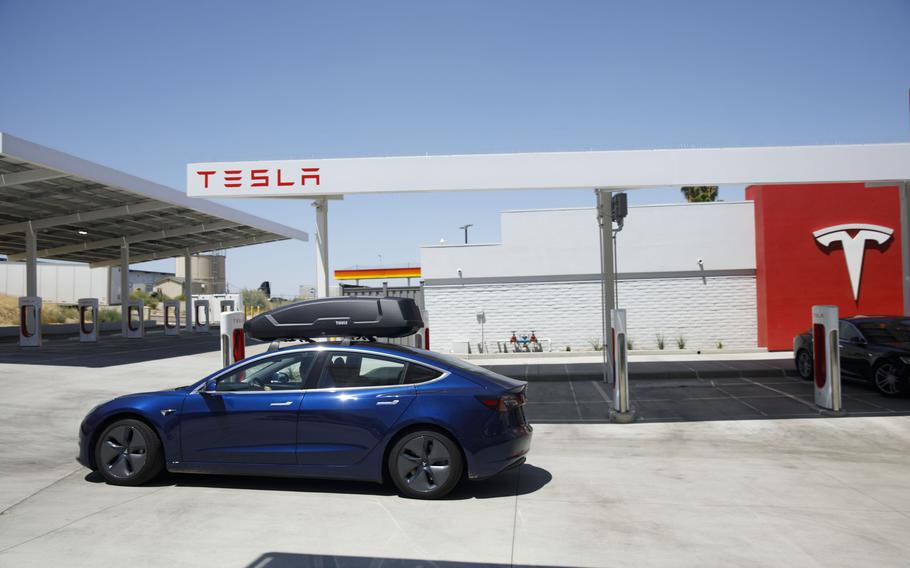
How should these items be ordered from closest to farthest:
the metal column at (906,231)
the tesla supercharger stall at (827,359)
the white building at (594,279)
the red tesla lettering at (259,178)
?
the tesla supercharger stall at (827,359) → the red tesla lettering at (259,178) → the metal column at (906,231) → the white building at (594,279)

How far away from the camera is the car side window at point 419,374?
646 centimetres

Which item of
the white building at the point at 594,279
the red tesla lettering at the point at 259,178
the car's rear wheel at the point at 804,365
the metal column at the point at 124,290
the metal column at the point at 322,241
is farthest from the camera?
the metal column at the point at 124,290

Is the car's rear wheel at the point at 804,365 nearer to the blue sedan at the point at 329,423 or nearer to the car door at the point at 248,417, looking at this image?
the blue sedan at the point at 329,423

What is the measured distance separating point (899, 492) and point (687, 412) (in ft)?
15.4

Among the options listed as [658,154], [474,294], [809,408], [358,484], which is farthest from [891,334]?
[474,294]

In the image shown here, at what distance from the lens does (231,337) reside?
10172mm

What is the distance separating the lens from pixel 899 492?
6750 millimetres

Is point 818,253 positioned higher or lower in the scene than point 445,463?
higher

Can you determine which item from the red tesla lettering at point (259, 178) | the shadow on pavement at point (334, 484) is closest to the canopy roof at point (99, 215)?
the red tesla lettering at point (259, 178)

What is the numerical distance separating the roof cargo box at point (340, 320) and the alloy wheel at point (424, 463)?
1.22 m

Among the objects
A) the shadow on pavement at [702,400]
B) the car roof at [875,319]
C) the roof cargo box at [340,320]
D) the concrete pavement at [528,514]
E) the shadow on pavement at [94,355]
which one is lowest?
the shadow on pavement at [702,400]

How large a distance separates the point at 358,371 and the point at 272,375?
2.89ft

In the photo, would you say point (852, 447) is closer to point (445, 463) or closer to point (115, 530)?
point (445, 463)

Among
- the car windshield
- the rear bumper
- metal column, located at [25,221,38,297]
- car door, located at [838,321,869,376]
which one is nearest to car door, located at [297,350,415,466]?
the rear bumper
